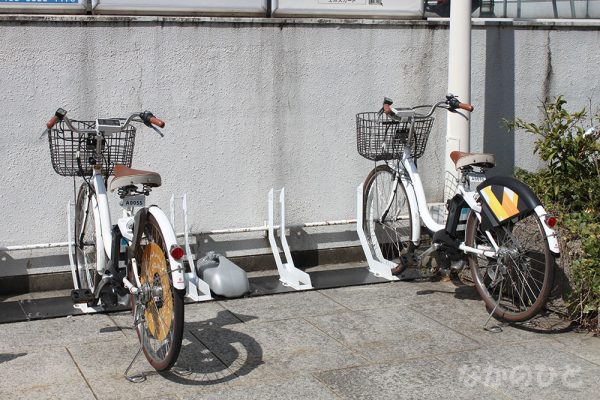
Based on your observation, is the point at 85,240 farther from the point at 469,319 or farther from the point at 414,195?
the point at 469,319

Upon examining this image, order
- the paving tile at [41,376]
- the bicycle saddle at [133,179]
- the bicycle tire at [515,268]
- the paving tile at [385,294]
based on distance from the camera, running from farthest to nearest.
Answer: the paving tile at [385,294] < the bicycle tire at [515,268] < the bicycle saddle at [133,179] < the paving tile at [41,376]

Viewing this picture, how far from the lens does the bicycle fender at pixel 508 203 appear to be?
5553 millimetres

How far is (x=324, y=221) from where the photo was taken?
25.0 ft

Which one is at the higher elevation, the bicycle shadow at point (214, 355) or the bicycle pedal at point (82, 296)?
the bicycle pedal at point (82, 296)

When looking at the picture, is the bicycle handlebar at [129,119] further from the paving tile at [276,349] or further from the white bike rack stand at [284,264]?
the white bike rack stand at [284,264]

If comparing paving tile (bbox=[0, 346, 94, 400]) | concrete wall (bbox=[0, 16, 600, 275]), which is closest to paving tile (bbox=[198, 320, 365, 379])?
paving tile (bbox=[0, 346, 94, 400])

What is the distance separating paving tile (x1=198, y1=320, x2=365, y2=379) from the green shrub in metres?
1.56

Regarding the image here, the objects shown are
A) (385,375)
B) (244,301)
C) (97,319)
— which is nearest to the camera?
(385,375)

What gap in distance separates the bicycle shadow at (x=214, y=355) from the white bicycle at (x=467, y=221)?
1.69 metres

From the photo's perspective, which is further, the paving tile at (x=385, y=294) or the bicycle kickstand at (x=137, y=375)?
the paving tile at (x=385, y=294)

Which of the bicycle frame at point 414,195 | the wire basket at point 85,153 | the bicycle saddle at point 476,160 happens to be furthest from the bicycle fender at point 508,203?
the wire basket at point 85,153

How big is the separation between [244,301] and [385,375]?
1.73 metres

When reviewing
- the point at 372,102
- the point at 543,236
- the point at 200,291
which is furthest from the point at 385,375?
the point at 372,102

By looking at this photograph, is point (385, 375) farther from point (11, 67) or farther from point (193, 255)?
point (11, 67)
